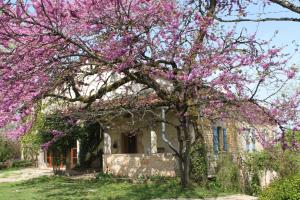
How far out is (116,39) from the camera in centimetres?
1196

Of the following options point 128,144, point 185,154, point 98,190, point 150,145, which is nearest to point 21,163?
point 128,144

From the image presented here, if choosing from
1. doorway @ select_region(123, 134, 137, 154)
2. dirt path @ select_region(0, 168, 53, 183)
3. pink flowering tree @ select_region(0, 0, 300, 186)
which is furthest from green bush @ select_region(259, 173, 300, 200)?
doorway @ select_region(123, 134, 137, 154)

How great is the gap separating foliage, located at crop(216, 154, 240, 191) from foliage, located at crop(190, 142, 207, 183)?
1.89 feet

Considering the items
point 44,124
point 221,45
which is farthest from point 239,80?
point 44,124

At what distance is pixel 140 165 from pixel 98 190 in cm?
466

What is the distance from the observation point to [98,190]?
56.4ft

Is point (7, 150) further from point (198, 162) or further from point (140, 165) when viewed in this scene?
point (198, 162)

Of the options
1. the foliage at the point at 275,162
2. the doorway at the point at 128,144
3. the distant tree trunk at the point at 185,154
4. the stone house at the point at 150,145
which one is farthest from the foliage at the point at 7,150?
the foliage at the point at 275,162

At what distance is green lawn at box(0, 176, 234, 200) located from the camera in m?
15.5

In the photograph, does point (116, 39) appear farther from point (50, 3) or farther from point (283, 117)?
point (283, 117)

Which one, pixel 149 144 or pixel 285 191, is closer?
pixel 285 191

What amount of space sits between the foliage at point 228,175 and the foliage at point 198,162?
58cm

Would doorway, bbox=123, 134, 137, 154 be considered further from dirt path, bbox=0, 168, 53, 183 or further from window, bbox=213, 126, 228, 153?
window, bbox=213, 126, 228, 153

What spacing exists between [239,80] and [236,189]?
552 cm
